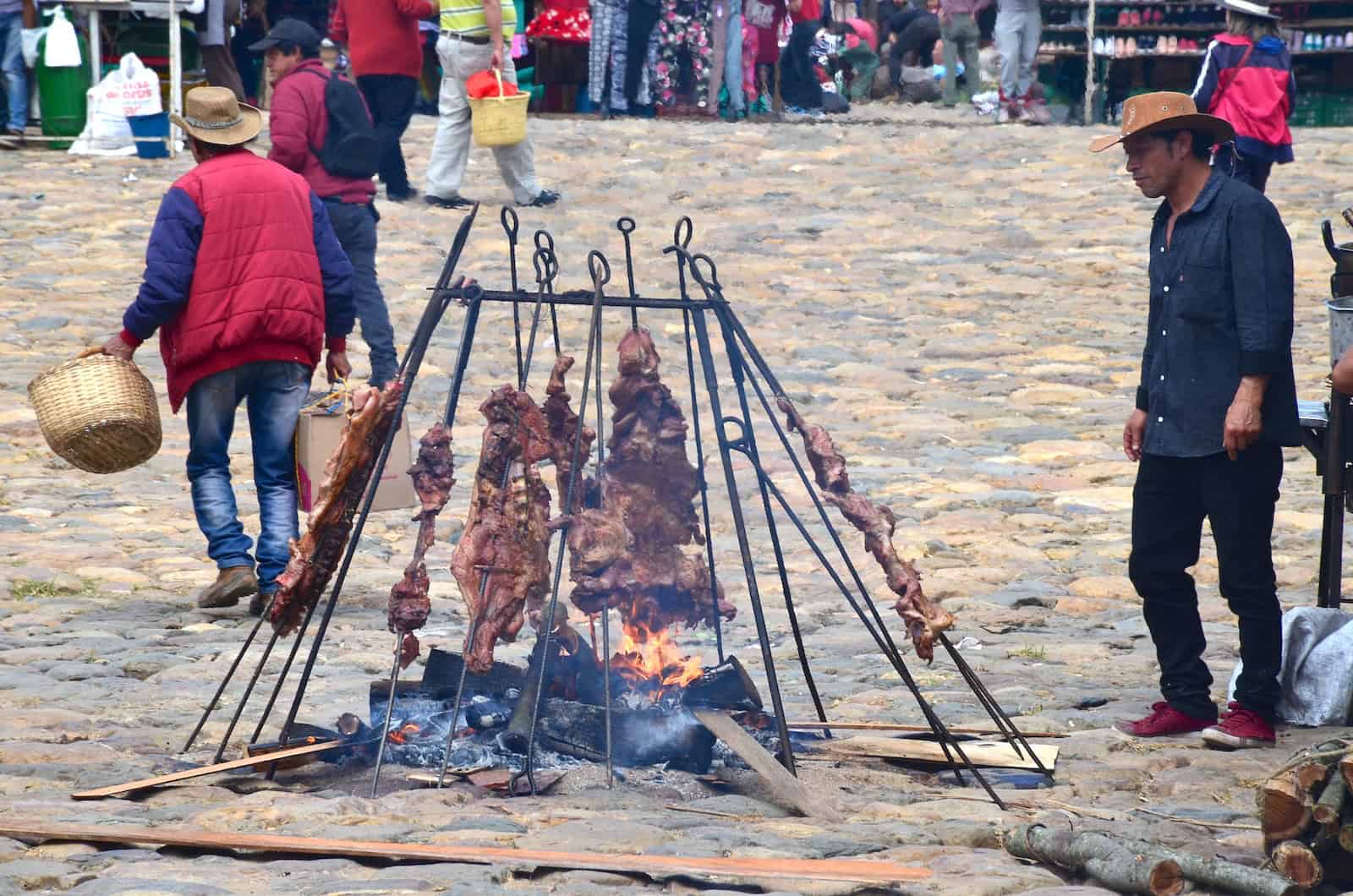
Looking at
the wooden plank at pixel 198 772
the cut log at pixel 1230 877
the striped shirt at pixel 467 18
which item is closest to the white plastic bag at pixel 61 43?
the striped shirt at pixel 467 18

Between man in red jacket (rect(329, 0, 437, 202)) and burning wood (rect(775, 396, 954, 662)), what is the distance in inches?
327

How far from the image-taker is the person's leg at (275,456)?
7.25 metres

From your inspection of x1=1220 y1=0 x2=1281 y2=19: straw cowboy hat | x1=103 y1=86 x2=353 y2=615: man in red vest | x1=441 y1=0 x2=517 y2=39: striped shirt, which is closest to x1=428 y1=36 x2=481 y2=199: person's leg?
x1=441 y1=0 x2=517 y2=39: striped shirt

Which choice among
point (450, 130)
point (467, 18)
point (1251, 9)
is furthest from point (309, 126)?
point (1251, 9)

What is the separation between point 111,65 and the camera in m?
17.1

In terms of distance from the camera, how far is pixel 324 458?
719 centimetres

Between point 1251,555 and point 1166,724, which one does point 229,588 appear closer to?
point 1166,724

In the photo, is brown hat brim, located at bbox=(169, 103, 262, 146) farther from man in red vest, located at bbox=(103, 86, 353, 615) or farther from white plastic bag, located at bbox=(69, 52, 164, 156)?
white plastic bag, located at bbox=(69, 52, 164, 156)

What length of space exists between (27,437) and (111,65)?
26.1ft

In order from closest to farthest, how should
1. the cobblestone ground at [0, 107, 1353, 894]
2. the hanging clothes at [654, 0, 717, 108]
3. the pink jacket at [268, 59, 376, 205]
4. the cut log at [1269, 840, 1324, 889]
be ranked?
the cut log at [1269, 840, 1324, 889]
the cobblestone ground at [0, 107, 1353, 894]
the pink jacket at [268, 59, 376, 205]
the hanging clothes at [654, 0, 717, 108]

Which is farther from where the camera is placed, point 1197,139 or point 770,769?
point 1197,139

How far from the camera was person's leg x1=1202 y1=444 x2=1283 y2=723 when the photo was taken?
17.8 feet

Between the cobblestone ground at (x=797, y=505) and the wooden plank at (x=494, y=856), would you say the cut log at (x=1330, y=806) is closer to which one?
the cobblestone ground at (x=797, y=505)

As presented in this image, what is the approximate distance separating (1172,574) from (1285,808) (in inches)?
61.3
